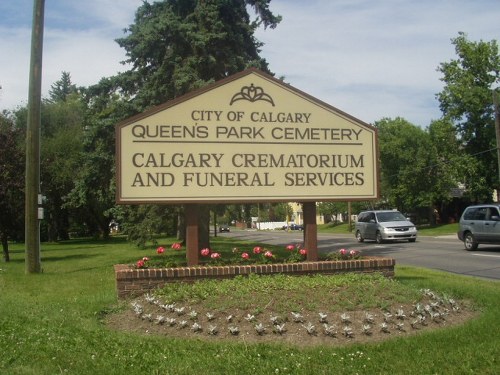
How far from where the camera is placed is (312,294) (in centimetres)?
767

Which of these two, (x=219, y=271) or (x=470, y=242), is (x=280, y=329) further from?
(x=470, y=242)

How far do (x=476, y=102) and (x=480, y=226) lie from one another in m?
24.7

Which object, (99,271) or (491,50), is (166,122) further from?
(491,50)

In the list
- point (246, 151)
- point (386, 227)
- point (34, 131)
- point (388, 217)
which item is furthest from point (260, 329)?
point (388, 217)

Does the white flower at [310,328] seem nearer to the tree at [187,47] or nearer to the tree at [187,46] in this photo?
the tree at [187,47]

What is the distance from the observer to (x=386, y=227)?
2870 centimetres

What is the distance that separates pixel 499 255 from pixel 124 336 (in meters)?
15.5

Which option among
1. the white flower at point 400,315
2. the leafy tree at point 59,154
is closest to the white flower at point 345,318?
the white flower at point 400,315

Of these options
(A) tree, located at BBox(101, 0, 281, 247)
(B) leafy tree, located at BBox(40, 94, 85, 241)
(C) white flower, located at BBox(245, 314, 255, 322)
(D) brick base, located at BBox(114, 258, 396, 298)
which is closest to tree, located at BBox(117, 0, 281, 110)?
(A) tree, located at BBox(101, 0, 281, 247)

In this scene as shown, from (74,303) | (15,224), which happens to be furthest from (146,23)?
(74,303)

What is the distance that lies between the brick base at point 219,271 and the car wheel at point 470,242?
13063 mm

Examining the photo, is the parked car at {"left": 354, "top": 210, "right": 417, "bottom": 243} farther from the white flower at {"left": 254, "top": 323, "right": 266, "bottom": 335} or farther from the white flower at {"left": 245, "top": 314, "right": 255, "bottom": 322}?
the white flower at {"left": 254, "top": 323, "right": 266, "bottom": 335}

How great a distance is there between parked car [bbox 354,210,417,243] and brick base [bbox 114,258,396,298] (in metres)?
19.9

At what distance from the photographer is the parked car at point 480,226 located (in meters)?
20.0
